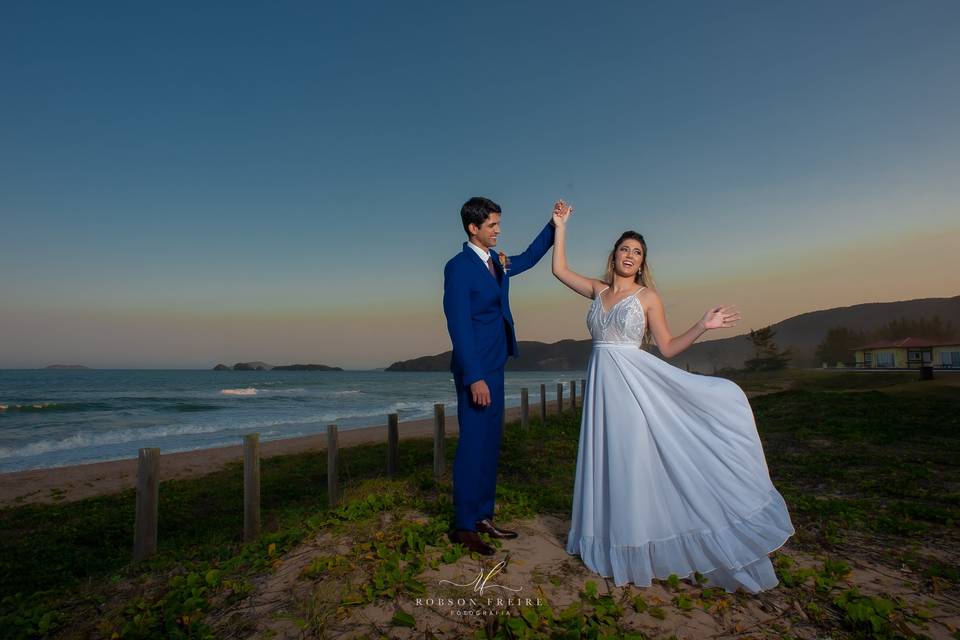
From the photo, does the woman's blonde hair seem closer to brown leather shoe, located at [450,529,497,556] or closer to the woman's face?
the woman's face

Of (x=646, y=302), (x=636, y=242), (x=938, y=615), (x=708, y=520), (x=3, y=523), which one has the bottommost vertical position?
(x=3, y=523)

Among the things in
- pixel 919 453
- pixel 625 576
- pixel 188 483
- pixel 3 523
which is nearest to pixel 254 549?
pixel 625 576

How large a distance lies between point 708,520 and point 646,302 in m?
1.62

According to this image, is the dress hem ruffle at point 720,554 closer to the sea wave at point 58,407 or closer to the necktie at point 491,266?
the necktie at point 491,266

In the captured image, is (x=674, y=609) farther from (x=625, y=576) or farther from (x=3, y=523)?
(x=3, y=523)

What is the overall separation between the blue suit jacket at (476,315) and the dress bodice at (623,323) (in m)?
0.80

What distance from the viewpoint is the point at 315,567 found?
4062 millimetres

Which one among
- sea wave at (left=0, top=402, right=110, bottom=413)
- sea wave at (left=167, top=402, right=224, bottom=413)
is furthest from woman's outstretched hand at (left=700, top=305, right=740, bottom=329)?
sea wave at (left=0, top=402, right=110, bottom=413)

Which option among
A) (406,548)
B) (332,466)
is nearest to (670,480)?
(406,548)

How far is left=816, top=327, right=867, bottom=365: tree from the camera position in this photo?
215 feet

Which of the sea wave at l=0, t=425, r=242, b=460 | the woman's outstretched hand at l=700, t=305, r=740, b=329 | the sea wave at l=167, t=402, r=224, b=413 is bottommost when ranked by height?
the sea wave at l=0, t=425, r=242, b=460

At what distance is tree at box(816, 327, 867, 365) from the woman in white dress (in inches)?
2882

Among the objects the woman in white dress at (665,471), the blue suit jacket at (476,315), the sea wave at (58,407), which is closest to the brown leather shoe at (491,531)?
the woman in white dress at (665,471)

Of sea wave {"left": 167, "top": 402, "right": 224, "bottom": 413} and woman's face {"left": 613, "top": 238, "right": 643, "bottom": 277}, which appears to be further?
sea wave {"left": 167, "top": 402, "right": 224, "bottom": 413}
